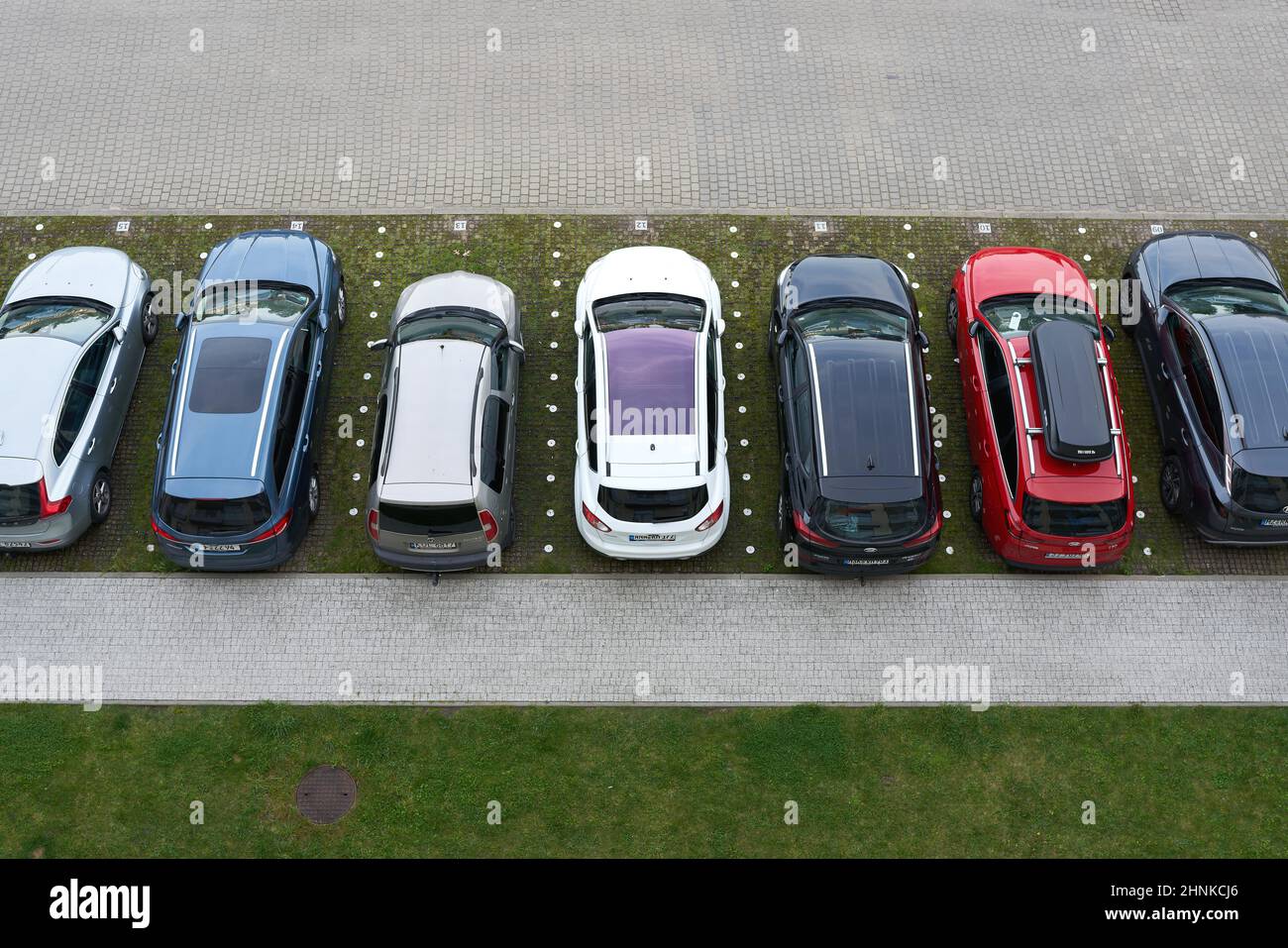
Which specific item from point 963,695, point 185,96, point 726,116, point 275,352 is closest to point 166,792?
point 275,352

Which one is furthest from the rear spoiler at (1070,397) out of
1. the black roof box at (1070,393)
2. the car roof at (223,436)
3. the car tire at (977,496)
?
the car roof at (223,436)

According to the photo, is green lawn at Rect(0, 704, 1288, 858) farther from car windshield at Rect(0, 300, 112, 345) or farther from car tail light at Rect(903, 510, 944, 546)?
car windshield at Rect(0, 300, 112, 345)

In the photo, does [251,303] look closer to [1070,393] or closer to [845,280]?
[845,280]

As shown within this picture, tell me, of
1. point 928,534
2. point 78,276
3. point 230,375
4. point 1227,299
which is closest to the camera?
point 928,534

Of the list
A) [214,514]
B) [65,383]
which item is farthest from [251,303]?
[214,514]

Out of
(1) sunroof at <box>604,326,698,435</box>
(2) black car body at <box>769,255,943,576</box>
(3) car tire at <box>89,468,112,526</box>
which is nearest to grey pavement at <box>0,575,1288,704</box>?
(3) car tire at <box>89,468,112,526</box>

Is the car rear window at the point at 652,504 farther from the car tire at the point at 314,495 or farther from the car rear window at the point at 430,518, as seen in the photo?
the car tire at the point at 314,495
